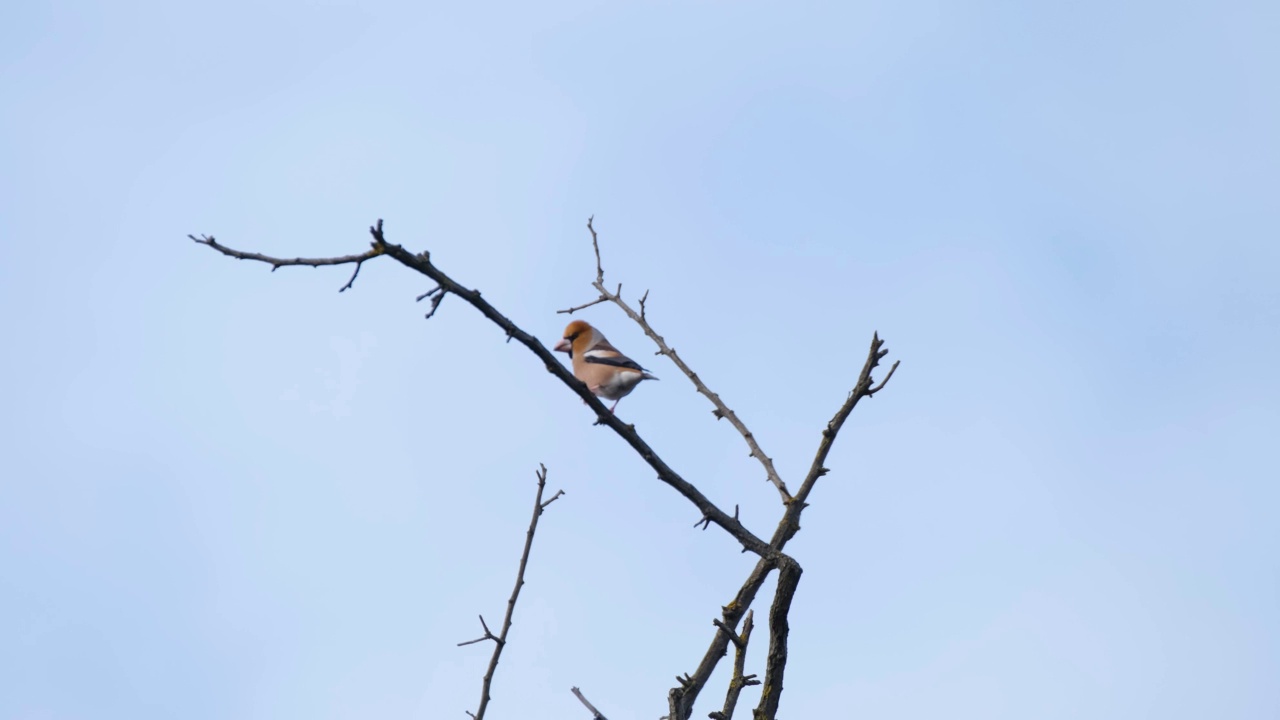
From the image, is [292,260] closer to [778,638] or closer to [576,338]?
[778,638]

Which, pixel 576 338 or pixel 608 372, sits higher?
pixel 576 338

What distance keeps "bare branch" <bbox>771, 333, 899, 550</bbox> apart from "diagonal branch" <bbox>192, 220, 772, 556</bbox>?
0.32m

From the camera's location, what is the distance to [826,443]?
505 cm

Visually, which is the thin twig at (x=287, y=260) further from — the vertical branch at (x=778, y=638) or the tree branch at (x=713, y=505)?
the vertical branch at (x=778, y=638)

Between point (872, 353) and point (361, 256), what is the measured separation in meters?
2.35

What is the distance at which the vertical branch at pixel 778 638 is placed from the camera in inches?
179

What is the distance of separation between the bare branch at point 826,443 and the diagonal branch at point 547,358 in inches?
12.7

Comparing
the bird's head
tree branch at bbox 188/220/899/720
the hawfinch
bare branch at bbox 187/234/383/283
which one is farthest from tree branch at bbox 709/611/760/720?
the bird's head

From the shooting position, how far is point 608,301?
6.87m

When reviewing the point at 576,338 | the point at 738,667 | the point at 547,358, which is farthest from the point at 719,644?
the point at 576,338

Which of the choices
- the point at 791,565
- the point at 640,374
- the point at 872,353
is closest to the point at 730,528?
the point at 791,565

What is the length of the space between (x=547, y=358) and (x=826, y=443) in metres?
1.65

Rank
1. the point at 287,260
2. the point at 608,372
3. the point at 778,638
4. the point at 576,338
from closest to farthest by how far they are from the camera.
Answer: the point at 287,260 → the point at 778,638 → the point at 608,372 → the point at 576,338

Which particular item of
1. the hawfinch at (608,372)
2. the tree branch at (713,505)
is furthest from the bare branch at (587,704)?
the hawfinch at (608,372)
